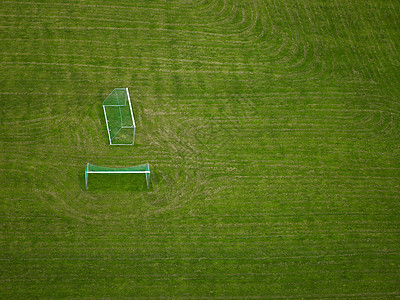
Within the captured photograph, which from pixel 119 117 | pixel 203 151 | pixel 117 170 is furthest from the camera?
pixel 119 117

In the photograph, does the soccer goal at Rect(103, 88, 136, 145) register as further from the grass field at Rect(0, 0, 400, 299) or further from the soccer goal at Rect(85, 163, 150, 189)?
the soccer goal at Rect(85, 163, 150, 189)

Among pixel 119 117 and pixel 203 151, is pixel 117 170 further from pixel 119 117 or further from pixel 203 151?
pixel 203 151

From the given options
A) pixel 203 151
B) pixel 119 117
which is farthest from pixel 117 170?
pixel 203 151

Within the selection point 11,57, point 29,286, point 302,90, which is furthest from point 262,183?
point 11,57

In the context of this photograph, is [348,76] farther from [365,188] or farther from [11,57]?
[11,57]

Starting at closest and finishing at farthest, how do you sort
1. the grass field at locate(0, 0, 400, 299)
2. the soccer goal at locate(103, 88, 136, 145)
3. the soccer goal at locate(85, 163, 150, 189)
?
the grass field at locate(0, 0, 400, 299) → the soccer goal at locate(85, 163, 150, 189) → the soccer goal at locate(103, 88, 136, 145)

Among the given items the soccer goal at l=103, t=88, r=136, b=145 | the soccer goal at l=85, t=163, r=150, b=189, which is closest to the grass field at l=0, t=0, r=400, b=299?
the soccer goal at l=103, t=88, r=136, b=145
